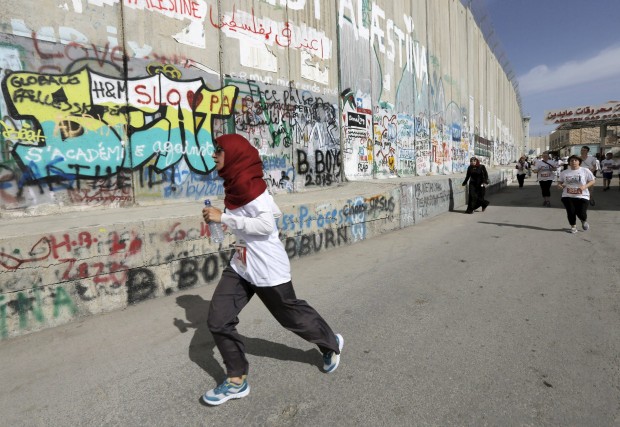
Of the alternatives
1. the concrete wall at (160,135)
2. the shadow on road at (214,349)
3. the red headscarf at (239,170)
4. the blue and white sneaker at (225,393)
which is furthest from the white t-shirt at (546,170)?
the blue and white sneaker at (225,393)

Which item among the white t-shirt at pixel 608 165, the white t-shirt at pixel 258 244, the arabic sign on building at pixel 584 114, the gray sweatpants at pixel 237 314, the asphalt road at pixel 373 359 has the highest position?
the arabic sign on building at pixel 584 114

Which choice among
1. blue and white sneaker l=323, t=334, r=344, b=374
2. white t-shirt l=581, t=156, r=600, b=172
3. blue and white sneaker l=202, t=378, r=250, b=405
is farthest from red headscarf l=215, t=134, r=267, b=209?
white t-shirt l=581, t=156, r=600, b=172

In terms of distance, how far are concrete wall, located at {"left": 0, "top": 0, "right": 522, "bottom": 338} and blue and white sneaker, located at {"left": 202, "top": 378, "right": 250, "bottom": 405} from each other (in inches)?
86.2

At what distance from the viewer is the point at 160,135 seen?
6414mm

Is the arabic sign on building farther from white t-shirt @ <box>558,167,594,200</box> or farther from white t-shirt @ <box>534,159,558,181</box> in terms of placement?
white t-shirt @ <box>558,167,594,200</box>

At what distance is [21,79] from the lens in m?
4.99

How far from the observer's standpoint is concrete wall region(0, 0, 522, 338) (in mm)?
3918

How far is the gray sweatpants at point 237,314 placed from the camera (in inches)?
96.6

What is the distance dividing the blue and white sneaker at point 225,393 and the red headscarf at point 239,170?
46.6 inches

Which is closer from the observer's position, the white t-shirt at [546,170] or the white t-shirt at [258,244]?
the white t-shirt at [258,244]

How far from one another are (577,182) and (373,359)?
7.08m

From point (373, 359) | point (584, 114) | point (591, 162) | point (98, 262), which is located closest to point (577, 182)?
point (591, 162)

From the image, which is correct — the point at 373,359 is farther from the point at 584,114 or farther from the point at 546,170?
the point at 584,114

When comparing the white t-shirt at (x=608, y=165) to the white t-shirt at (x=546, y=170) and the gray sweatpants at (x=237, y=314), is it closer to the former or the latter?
the white t-shirt at (x=546, y=170)
